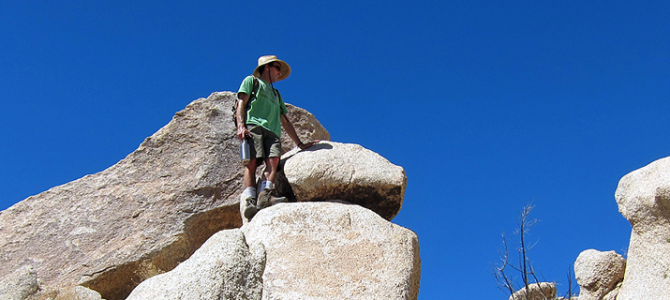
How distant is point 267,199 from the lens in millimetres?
6184

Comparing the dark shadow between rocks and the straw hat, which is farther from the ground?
the straw hat

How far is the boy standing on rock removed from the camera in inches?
247

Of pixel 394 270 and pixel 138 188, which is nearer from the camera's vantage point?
pixel 394 270

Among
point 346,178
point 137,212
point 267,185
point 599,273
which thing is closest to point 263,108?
point 267,185

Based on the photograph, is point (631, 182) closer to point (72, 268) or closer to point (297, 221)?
point (297, 221)

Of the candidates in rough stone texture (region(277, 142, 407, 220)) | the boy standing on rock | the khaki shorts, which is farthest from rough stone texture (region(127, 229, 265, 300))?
the khaki shorts

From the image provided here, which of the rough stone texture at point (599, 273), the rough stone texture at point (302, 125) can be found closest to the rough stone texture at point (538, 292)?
the rough stone texture at point (599, 273)

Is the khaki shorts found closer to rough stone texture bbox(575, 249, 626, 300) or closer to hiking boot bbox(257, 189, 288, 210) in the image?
hiking boot bbox(257, 189, 288, 210)

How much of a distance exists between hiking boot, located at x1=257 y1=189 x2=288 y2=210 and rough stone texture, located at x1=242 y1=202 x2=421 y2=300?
0.27m

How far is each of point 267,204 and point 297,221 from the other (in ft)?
2.06

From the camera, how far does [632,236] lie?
260 inches

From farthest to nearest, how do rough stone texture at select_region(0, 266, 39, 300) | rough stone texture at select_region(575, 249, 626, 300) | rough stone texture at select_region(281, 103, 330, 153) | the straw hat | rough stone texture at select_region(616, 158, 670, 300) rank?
rough stone texture at select_region(281, 103, 330, 153)
rough stone texture at select_region(575, 249, 626, 300)
the straw hat
rough stone texture at select_region(616, 158, 670, 300)
rough stone texture at select_region(0, 266, 39, 300)

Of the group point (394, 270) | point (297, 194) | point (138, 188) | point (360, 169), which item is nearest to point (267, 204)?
point (297, 194)

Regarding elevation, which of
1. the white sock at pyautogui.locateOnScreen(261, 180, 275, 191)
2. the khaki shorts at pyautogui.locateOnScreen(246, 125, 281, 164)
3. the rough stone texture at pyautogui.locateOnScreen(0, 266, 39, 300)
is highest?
the khaki shorts at pyautogui.locateOnScreen(246, 125, 281, 164)
